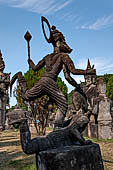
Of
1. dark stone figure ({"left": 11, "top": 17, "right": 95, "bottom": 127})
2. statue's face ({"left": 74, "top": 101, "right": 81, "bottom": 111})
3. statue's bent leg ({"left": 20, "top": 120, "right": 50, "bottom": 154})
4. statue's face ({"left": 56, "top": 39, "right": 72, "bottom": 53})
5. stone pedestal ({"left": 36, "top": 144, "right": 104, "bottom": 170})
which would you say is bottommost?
stone pedestal ({"left": 36, "top": 144, "right": 104, "bottom": 170})

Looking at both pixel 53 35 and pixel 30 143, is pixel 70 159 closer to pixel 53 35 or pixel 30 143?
pixel 30 143

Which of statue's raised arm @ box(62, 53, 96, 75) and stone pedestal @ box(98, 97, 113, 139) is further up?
statue's raised arm @ box(62, 53, 96, 75)

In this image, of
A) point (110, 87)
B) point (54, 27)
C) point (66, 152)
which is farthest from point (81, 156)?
point (110, 87)

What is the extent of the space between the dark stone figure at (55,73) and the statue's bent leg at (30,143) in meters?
0.65

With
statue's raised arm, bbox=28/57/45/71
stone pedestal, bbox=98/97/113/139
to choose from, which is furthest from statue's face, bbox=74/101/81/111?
stone pedestal, bbox=98/97/113/139

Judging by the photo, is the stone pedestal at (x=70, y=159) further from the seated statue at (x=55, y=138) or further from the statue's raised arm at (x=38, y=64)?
the statue's raised arm at (x=38, y=64)

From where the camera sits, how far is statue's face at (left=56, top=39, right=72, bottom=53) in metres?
4.01

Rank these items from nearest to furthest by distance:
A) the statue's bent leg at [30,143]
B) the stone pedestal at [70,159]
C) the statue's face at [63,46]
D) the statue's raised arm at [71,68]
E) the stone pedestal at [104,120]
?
the stone pedestal at [70,159]
the statue's bent leg at [30,143]
the statue's raised arm at [71,68]
the statue's face at [63,46]
the stone pedestal at [104,120]

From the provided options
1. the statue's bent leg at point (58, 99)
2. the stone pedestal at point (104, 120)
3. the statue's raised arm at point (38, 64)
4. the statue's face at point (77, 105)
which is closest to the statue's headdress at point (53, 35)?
the statue's raised arm at point (38, 64)

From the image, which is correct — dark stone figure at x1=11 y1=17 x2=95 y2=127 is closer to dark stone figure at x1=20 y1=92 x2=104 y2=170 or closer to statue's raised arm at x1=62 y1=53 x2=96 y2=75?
statue's raised arm at x1=62 y1=53 x2=96 y2=75

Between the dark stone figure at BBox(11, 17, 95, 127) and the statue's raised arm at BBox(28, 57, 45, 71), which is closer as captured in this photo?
the dark stone figure at BBox(11, 17, 95, 127)

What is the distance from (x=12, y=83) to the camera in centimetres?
412

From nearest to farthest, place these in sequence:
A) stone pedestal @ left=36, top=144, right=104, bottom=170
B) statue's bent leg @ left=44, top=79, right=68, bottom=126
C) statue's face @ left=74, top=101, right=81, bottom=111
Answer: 1. stone pedestal @ left=36, top=144, right=104, bottom=170
2. statue's face @ left=74, top=101, right=81, bottom=111
3. statue's bent leg @ left=44, top=79, right=68, bottom=126

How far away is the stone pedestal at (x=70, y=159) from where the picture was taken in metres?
2.72
